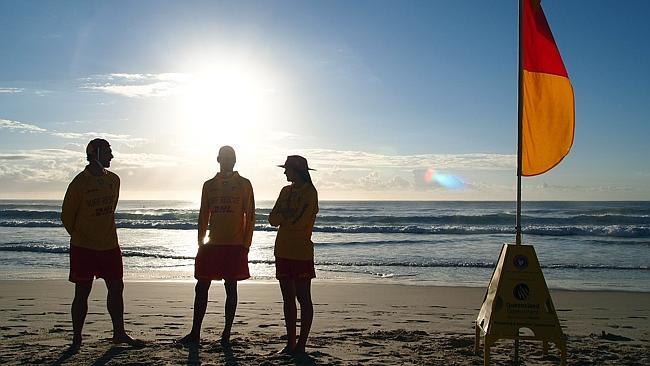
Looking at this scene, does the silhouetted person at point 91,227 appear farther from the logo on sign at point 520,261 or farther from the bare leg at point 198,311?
the logo on sign at point 520,261

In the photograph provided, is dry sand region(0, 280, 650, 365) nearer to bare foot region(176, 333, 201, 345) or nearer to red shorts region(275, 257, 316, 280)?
bare foot region(176, 333, 201, 345)

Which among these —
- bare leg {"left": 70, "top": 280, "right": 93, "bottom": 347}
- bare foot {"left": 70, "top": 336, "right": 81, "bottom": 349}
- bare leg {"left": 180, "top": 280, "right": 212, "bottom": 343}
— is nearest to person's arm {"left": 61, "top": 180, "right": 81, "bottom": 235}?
bare leg {"left": 70, "top": 280, "right": 93, "bottom": 347}

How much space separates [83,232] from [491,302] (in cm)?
344

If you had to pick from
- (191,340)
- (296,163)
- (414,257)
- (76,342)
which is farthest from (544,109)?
(414,257)

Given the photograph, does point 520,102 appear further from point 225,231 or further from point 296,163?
point 225,231

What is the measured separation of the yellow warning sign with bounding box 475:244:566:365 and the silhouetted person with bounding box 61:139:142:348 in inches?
123

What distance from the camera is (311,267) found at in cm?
523

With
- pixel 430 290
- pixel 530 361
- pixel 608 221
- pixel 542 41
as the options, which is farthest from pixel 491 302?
pixel 608 221

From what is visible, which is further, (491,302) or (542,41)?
(542,41)

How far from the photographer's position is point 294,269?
517 centimetres

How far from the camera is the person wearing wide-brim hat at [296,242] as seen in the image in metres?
5.18

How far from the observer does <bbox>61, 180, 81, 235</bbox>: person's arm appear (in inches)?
205

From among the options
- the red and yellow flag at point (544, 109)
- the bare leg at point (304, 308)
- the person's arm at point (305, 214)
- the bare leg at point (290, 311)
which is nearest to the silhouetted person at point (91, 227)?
the bare leg at point (290, 311)

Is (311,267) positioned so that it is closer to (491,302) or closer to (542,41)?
(491,302)
